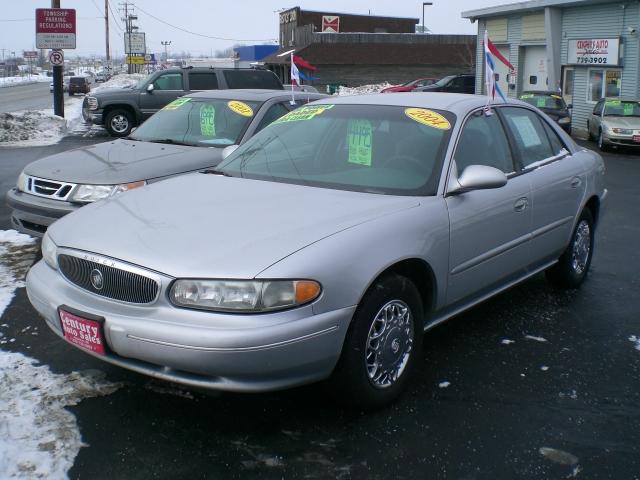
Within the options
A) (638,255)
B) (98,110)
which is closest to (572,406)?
(638,255)

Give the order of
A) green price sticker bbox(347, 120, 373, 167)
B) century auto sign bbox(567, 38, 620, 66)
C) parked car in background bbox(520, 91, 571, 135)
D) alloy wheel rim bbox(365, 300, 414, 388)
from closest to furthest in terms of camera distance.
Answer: alloy wheel rim bbox(365, 300, 414, 388), green price sticker bbox(347, 120, 373, 167), parked car in background bbox(520, 91, 571, 135), century auto sign bbox(567, 38, 620, 66)

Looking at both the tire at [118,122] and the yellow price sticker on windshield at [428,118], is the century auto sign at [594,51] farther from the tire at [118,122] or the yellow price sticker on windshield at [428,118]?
the yellow price sticker on windshield at [428,118]

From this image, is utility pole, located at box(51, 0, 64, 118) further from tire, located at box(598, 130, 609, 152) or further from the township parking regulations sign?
tire, located at box(598, 130, 609, 152)

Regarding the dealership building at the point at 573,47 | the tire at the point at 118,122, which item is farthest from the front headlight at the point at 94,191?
the dealership building at the point at 573,47

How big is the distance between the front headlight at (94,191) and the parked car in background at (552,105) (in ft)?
53.5

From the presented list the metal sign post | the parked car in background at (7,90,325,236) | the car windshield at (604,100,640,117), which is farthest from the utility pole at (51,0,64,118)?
the car windshield at (604,100,640,117)

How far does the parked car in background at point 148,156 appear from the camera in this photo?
20.0 ft

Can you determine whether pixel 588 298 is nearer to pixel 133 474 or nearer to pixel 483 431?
pixel 483 431

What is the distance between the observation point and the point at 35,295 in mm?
3779

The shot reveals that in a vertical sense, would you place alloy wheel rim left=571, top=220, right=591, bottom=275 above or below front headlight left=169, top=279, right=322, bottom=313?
below

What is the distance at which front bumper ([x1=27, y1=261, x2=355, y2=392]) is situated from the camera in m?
3.07

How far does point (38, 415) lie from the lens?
3604mm

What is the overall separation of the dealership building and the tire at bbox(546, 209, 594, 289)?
58.9ft

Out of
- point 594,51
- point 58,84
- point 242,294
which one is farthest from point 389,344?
point 594,51
